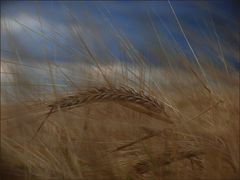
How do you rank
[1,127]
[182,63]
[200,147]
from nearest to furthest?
[200,147]
[182,63]
[1,127]

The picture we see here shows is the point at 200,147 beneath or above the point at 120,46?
beneath

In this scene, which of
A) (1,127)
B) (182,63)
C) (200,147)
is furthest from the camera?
(1,127)

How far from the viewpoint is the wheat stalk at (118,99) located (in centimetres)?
80

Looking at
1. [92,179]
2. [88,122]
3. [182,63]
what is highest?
[182,63]

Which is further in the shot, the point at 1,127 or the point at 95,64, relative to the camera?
the point at 1,127

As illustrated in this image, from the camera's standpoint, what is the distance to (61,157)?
0.85m

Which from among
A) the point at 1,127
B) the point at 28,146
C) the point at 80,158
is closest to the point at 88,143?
the point at 80,158

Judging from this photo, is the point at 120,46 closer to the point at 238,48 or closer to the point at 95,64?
the point at 95,64

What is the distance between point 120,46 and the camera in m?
0.91

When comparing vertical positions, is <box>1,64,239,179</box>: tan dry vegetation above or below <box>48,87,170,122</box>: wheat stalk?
below

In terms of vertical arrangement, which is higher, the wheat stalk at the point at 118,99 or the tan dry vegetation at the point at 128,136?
the wheat stalk at the point at 118,99

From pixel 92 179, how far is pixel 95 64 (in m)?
0.24

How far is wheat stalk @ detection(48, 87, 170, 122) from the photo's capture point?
0.80m

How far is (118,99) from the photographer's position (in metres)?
0.82
